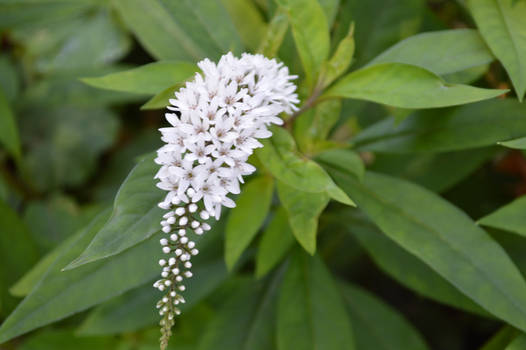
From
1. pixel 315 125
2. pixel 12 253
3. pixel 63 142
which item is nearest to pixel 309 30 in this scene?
pixel 315 125

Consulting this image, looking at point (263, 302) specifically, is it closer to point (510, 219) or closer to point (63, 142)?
point (510, 219)

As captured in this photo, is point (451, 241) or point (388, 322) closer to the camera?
point (451, 241)

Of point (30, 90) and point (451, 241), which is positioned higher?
point (30, 90)

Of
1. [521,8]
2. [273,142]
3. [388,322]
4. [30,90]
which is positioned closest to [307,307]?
[388,322]

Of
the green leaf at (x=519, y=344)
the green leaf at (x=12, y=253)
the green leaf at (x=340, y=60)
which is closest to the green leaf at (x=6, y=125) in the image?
the green leaf at (x=12, y=253)

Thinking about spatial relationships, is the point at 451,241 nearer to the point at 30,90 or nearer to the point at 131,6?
the point at 131,6

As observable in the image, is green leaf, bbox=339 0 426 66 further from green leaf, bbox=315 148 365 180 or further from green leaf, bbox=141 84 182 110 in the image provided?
green leaf, bbox=141 84 182 110
